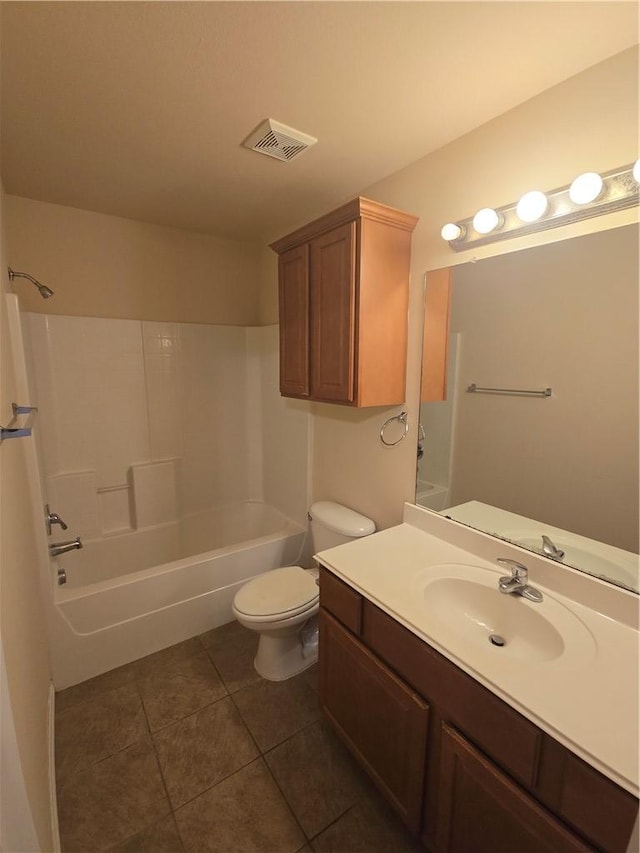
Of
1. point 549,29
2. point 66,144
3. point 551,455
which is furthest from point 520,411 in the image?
point 66,144

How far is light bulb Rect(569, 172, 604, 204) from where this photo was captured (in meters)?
1.06

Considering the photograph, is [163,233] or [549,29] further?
[163,233]

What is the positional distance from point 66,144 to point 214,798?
2553mm

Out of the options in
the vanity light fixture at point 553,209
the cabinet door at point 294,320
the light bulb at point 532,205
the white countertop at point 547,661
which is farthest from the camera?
the cabinet door at point 294,320

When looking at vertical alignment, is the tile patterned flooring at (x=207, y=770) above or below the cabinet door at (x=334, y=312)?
below

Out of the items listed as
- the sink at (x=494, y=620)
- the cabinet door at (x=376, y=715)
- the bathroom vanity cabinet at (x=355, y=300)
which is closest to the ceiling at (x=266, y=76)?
the bathroom vanity cabinet at (x=355, y=300)

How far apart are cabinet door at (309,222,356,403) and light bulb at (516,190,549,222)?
23.5 inches

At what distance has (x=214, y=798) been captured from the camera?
Answer: 1373mm

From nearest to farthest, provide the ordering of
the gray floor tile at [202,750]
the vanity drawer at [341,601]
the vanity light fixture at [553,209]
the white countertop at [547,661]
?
the white countertop at [547,661], the vanity light fixture at [553,209], the vanity drawer at [341,601], the gray floor tile at [202,750]

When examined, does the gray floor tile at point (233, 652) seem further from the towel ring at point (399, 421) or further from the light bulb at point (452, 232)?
the light bulb at point (452, 232)

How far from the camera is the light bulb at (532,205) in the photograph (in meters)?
1.17

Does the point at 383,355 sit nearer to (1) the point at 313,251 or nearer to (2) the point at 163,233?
(1) the point at 313,251

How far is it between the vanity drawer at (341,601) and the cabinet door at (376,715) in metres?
0.05

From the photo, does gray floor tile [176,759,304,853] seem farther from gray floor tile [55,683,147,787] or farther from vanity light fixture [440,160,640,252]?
vanity light fixture [440,160,640,252]
